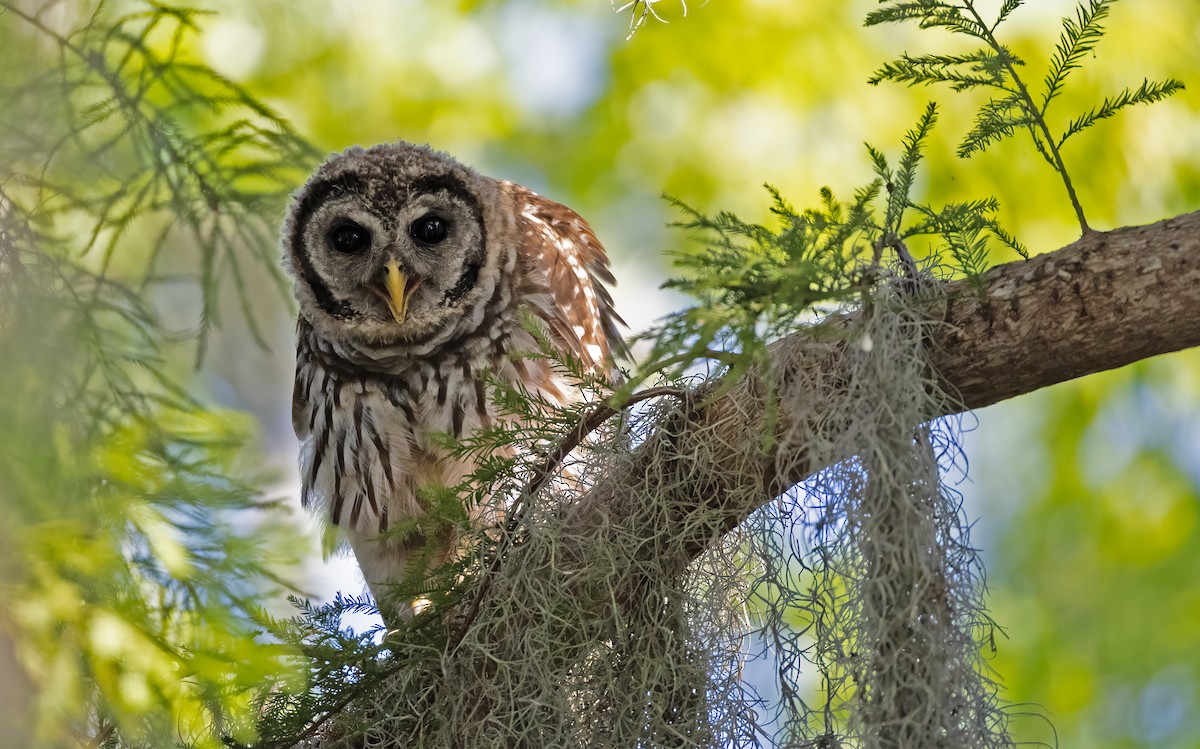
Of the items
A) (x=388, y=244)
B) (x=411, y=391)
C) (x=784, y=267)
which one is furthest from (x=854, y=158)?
(x=784, y=267)

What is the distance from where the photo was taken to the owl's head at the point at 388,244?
402 cm

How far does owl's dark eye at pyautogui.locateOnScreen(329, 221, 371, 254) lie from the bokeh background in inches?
29.5

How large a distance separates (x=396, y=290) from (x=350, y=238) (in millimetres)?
322

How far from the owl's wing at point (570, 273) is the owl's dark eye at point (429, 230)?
11.1 inches

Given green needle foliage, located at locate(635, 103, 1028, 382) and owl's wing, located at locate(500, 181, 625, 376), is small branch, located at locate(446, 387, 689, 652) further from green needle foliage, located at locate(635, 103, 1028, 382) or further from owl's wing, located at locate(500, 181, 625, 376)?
owl's wing, located at locate(500, 181, 625, 376)

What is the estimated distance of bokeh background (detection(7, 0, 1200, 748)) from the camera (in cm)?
509

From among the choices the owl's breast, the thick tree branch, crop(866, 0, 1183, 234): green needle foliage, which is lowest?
the thick tree branch

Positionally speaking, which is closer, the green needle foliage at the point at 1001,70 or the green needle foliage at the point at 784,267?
the green needle foliage at the point at 784,267

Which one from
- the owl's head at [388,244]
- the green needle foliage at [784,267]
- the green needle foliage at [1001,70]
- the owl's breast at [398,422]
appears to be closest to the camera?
the green needle foliage at [784,267]

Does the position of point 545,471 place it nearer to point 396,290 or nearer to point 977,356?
point 977,356

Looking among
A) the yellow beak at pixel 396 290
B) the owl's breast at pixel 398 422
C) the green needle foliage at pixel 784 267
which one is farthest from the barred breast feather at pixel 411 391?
the green needle foliage at pixel 784 267

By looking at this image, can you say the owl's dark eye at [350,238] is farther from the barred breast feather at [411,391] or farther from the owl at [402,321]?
the barred breast feather at [411,391]

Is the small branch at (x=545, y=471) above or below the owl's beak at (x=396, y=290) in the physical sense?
below

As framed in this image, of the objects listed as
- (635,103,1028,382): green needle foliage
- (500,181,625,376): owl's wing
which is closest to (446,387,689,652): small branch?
(635,103,1028,382): green needle foliage
